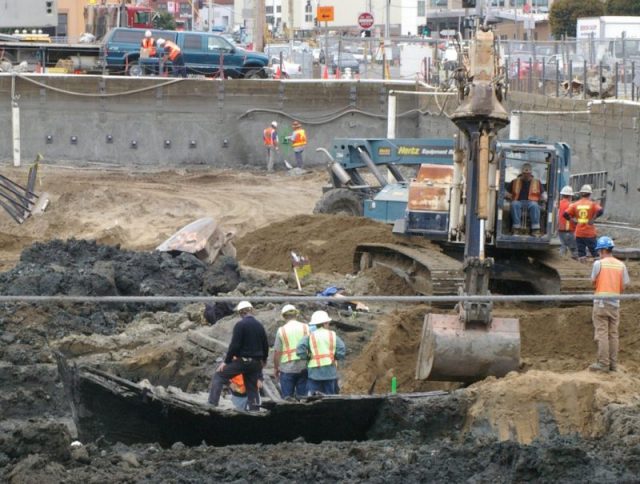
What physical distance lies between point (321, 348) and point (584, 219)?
29.0ft

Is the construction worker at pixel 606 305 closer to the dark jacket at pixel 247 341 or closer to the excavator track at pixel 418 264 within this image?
the excavator track at pixel 418 264

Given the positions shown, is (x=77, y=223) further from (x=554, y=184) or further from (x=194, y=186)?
(x=554, y=184)

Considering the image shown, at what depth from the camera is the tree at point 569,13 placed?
65.6m

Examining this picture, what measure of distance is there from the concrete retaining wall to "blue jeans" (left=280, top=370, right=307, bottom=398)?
82.7 ft

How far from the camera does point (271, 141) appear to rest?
3912cm

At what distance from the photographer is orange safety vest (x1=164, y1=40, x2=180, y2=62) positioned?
4279cm

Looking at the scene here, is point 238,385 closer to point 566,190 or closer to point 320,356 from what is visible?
point 320,356

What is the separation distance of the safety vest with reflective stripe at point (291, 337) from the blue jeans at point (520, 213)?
5770 millimetres

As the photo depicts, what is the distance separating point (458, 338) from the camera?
1465 centimetres

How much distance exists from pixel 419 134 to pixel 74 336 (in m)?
24.1

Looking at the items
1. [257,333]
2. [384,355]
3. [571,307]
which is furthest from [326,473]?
[571,307]

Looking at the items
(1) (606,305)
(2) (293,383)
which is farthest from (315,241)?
(2) (293,383)

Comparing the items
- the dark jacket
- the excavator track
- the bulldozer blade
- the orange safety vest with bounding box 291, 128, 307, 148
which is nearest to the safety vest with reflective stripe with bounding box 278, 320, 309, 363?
the dark jacket

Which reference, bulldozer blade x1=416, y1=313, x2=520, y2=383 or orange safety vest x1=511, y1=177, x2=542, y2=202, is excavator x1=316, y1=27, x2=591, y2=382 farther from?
orange safety vest x1=511, y1=177, x2=542, y2=202
